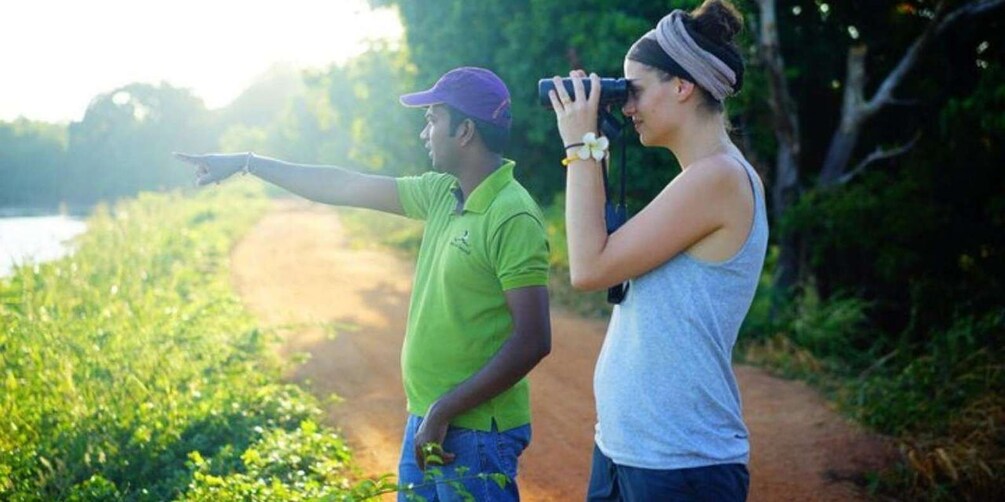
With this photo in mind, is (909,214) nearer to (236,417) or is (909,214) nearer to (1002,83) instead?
(1002,83)

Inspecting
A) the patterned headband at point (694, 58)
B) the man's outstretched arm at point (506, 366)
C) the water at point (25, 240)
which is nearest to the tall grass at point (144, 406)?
the water at point (25, 240)

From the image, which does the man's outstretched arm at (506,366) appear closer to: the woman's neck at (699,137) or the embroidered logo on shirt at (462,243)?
the embroidered logo on shirt at (462,243)

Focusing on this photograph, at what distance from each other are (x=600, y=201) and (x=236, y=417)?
3969 mm

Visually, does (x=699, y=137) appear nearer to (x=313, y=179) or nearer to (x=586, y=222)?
(x=586, y=222)

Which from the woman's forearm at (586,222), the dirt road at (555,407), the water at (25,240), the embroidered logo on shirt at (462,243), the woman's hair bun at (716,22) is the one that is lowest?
the dirt road at (555,407)

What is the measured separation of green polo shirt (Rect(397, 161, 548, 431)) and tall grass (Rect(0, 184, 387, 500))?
16.5 inches

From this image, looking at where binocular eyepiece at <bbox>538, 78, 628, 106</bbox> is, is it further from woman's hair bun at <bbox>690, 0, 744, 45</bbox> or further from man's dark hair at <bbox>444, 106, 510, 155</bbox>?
man's dark hair at <bbox>444, 106, 510, 155</bbox>

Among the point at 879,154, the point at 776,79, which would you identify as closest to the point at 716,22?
the point at 776,79

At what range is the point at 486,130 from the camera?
2578 mm

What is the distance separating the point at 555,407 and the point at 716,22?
5.00 m

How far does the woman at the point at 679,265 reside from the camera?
1.97 m

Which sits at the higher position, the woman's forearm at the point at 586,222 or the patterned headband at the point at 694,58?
the patterned headband at the point at 694,58

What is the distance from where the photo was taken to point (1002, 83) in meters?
8.30

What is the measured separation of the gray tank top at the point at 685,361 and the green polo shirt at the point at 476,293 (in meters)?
0.45
